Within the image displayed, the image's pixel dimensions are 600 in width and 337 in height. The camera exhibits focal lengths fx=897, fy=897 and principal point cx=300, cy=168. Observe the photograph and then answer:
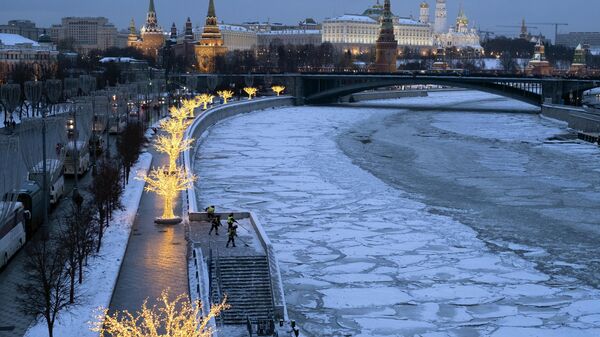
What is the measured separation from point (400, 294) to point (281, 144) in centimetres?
2067

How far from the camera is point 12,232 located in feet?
46.5

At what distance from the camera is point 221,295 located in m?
12.5

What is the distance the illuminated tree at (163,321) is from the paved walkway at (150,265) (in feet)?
1.03

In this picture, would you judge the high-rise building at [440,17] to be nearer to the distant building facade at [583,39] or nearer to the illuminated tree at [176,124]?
Answer: the distant building facade at [583,39]

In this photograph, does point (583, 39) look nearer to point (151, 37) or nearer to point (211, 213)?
point (151, 37)

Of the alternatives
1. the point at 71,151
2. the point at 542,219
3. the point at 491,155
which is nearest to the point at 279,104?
the point at 491,155

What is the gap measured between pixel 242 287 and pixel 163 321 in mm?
2495

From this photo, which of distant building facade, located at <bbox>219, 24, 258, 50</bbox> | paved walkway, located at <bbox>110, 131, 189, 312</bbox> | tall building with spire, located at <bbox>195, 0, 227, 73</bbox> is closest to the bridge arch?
tall building with spire, located at <bbox>195, 0, 227, 73</bbox>

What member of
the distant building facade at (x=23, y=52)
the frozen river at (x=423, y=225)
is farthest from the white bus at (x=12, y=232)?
the distant building facade at (x=23, y=52)

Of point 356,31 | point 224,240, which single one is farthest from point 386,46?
point 224,240

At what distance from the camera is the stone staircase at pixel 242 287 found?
12.2 m

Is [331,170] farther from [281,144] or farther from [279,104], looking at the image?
[279,104]

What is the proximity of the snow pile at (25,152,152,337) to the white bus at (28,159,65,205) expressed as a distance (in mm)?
1602

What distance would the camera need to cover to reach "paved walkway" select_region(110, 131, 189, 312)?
11852 mm
